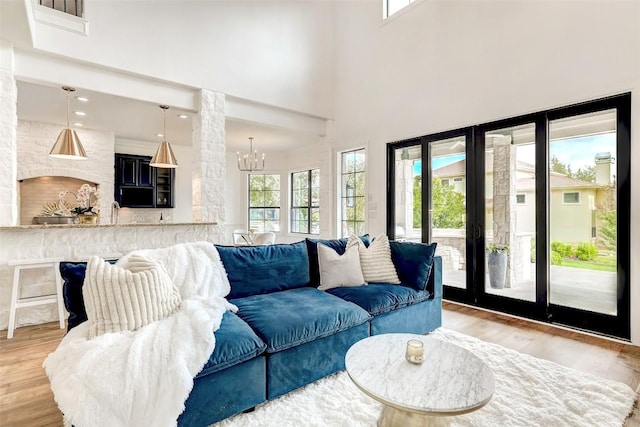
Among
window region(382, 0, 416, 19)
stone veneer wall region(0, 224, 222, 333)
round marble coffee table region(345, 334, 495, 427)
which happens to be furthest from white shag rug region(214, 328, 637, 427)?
window region(382, 0, 416, 19)

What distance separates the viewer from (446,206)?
427 centimetres

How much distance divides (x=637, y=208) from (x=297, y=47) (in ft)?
16.1

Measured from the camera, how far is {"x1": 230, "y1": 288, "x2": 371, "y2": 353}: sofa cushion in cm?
190

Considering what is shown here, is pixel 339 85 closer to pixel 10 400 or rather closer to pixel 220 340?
pixel 220 340

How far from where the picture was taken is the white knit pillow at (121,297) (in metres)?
1.70

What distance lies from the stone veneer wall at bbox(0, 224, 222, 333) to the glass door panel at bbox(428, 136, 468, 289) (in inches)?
135

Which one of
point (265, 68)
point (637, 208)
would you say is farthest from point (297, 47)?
point (637, 208)

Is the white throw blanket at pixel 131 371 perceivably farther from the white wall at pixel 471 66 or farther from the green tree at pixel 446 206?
the white wall at pixel 471 66

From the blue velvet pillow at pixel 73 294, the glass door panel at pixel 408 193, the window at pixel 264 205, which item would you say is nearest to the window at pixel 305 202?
the window at pixel 264 205

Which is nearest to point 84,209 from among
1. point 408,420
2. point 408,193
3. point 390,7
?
point 408,420

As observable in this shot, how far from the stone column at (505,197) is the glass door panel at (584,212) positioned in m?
0.39

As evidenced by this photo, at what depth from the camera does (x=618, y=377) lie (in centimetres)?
222

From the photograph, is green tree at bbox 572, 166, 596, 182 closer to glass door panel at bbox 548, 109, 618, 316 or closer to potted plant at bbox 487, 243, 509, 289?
glass door panel at bbox 548, 109, 618, 316

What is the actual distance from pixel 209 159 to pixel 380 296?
293 cm
